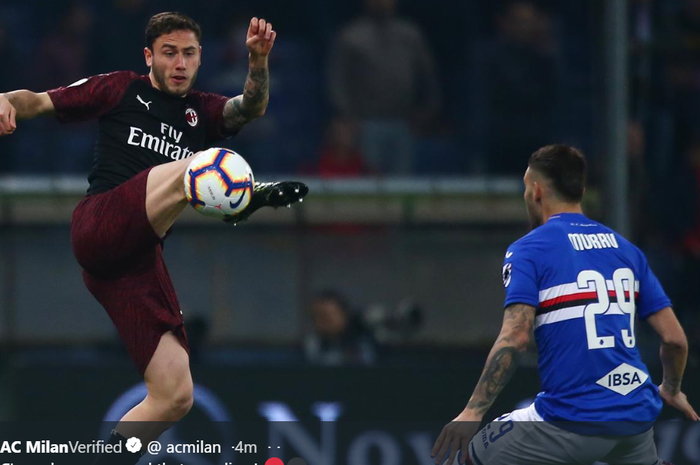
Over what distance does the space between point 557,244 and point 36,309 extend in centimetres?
627

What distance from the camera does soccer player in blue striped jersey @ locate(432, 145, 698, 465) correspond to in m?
4.72

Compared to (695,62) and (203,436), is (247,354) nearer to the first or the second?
(203,436)

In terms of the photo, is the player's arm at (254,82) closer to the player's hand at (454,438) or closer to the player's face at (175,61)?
the player's face at (175,61)

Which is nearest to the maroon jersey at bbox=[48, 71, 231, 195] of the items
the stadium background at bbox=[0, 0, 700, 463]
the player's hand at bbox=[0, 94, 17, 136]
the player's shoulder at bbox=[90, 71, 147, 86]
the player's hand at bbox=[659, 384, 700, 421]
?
the player's shoulder at bbox=[90, 71, 147, 86]

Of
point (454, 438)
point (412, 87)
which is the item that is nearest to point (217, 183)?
point (454, 438)

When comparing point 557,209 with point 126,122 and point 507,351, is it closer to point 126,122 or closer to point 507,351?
point 507,351

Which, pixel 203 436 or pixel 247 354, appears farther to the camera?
pixel 247 354

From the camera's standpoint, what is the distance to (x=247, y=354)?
33.0ft

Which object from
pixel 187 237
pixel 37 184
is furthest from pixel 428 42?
pixel 37 184

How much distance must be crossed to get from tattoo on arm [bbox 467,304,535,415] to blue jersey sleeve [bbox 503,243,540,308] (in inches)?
1.2

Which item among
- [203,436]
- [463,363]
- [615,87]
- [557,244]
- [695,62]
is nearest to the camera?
[557,244]

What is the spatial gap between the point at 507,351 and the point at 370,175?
18.9 feet

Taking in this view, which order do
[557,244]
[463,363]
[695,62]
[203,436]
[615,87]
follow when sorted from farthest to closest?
[695,62], [463,363], [615,87], [203,436], [557,244]

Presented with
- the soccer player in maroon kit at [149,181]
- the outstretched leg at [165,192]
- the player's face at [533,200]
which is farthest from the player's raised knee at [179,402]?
the player's face at [533,200]
